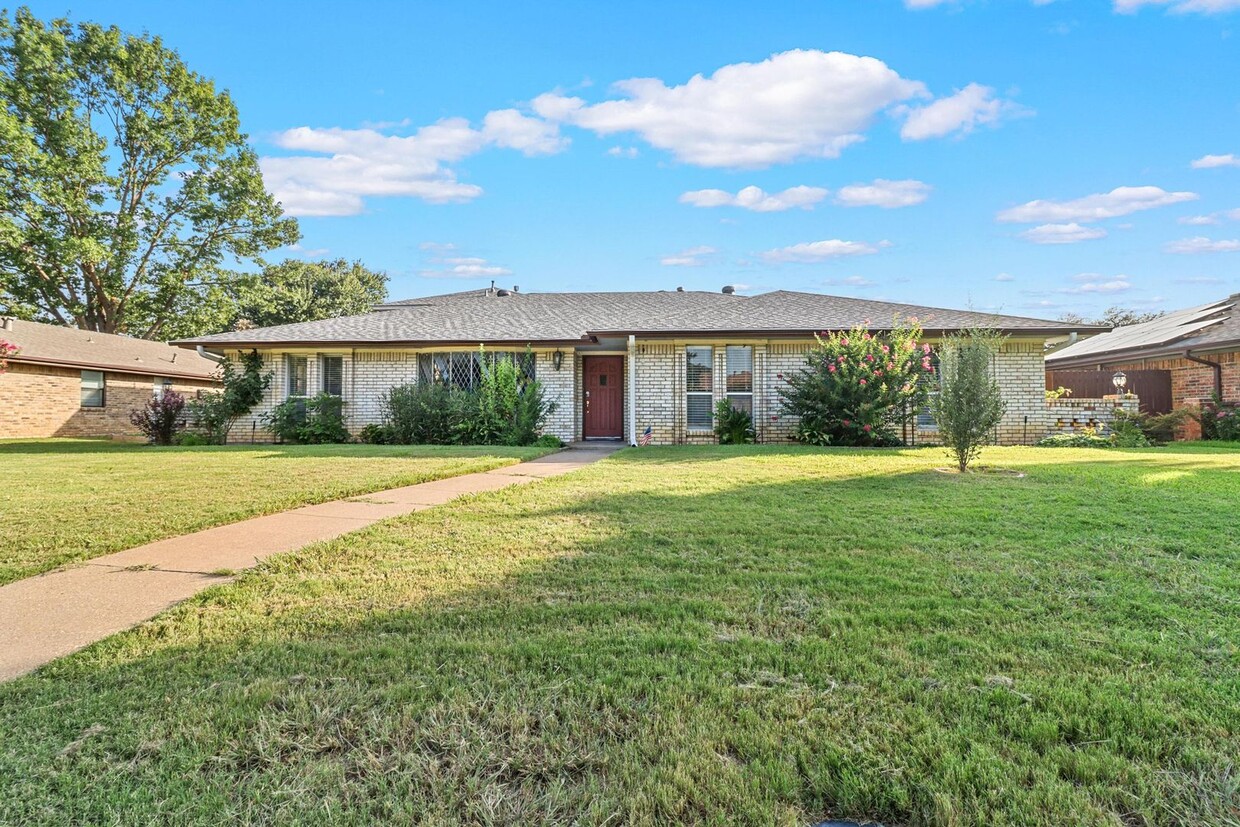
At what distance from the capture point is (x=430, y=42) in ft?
37.1

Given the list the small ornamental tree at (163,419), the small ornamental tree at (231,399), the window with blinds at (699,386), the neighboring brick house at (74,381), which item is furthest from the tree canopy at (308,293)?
the window with blinds at (699,386)

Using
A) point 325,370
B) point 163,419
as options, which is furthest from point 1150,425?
point 163,419

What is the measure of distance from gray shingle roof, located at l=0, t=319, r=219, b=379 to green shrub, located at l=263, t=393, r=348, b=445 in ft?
19.7

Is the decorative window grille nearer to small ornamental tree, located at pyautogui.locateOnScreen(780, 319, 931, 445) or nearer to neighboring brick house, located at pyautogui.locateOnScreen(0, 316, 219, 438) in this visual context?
small ornamental tree, located at pyautogui.locateOnScreen(780, 319, 931, 445)

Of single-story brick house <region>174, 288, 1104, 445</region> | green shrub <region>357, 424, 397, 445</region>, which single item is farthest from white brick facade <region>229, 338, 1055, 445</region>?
green shrub <region>357, 424, 397, 445</region>

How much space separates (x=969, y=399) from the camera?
24.1ft

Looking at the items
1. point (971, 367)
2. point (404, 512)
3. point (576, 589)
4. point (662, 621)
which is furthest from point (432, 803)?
point (971, 367)

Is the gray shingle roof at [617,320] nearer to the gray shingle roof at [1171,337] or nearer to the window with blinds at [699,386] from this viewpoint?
the window with blinds at [699,386]

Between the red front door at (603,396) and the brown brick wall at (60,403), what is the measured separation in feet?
54.3

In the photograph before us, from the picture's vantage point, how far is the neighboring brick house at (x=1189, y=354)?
13641 millimetres

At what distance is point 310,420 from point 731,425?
10046 mm

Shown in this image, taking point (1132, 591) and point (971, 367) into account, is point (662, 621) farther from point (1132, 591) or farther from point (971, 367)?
point (971, 367)

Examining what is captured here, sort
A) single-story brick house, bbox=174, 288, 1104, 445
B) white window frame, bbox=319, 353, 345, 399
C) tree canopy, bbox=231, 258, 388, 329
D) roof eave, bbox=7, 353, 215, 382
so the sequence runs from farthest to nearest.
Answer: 1. tree canopy, bbox=231, 258, 388, 329
2. roof eave, bbox=7, 353, 215, 382
3. white window frame, bbox=319, 353, 345, 399
4. single-story brick house, bbox=174, 288, 1104, 445

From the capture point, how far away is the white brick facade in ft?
43.4
